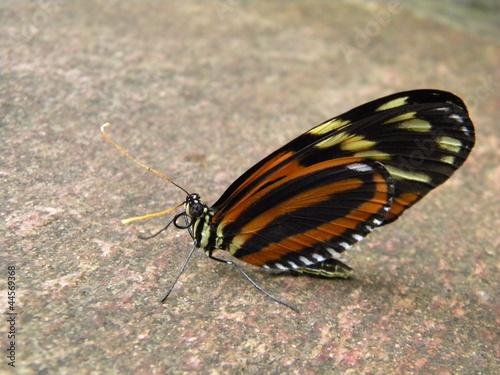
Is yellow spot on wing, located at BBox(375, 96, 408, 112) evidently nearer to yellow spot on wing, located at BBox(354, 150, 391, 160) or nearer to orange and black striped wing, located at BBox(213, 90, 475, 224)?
orange and black striped wing, located at BBox(213, 90, 475, 224)

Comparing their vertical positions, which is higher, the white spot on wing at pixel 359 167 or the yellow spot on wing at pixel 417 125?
the yellow spot on wing at pixel 417 125

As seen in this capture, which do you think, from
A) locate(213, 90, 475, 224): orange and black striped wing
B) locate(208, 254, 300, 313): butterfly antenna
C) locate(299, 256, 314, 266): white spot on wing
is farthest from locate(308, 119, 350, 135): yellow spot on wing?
locate(208, 254, 300, 313): butterfly antenna

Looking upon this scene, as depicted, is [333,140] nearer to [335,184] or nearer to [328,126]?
[328,126]

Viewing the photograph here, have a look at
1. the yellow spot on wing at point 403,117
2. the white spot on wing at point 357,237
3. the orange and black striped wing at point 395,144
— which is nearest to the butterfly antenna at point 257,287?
the orange and black striped wing at point 395,144

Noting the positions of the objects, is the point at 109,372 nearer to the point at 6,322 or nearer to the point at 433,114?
the point at 6,322

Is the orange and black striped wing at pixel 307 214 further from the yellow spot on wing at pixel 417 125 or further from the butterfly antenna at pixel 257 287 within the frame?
the yellow spot on wing at pixel 417 125

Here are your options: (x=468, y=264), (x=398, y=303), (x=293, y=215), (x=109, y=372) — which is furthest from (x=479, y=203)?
(x=109, y=372)

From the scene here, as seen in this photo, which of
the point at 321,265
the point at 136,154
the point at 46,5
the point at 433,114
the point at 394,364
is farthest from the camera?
the point at 46,5
